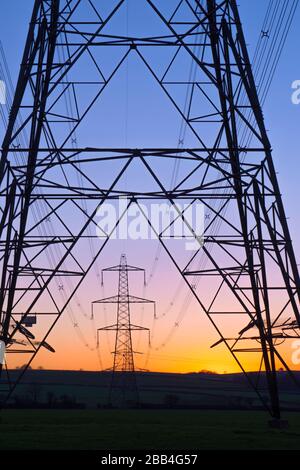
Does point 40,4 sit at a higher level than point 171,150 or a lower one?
higher

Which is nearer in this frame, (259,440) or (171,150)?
(259,440)

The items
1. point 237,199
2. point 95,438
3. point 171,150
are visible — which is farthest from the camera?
point 237,199

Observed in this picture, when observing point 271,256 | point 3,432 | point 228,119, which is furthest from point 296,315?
point 3,432

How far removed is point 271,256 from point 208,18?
9397 millimetres

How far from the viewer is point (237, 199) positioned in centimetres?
3262

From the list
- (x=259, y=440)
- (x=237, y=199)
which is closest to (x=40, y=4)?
(x=237, y=199)

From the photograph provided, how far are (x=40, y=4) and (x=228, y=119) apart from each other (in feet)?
26.8

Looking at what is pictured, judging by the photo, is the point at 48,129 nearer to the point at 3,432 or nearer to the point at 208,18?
the point at 208,18
